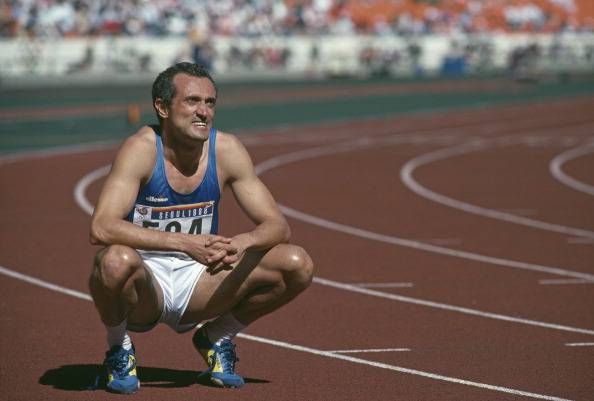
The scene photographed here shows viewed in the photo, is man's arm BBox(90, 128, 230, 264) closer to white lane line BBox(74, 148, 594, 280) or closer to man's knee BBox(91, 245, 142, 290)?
man's knee BBox(91, 245, 142, 290)

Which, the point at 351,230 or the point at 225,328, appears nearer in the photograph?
the point at 225,328

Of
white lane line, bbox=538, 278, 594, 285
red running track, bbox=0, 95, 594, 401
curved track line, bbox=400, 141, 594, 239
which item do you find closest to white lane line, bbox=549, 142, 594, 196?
red running track, bbox=0, 95, 594, 401

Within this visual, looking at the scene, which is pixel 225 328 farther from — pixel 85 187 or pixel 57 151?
pixel 57 151

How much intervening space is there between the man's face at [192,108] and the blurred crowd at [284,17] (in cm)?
3490

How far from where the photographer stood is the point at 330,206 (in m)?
14.4

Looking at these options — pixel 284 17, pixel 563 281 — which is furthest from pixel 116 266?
pixel 284 17

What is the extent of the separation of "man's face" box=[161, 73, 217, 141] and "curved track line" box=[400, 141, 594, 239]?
677 centimetres

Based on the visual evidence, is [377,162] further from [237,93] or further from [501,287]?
[237,93]

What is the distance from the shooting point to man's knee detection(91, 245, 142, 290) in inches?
229

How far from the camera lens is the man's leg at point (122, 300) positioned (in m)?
5.84

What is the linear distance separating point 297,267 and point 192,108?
86 centimetres

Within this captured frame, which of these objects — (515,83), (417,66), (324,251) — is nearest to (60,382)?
(324,251)

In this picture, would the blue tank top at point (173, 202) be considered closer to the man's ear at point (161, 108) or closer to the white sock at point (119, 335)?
the man's ear at point (161, 108)

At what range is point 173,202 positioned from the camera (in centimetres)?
633
